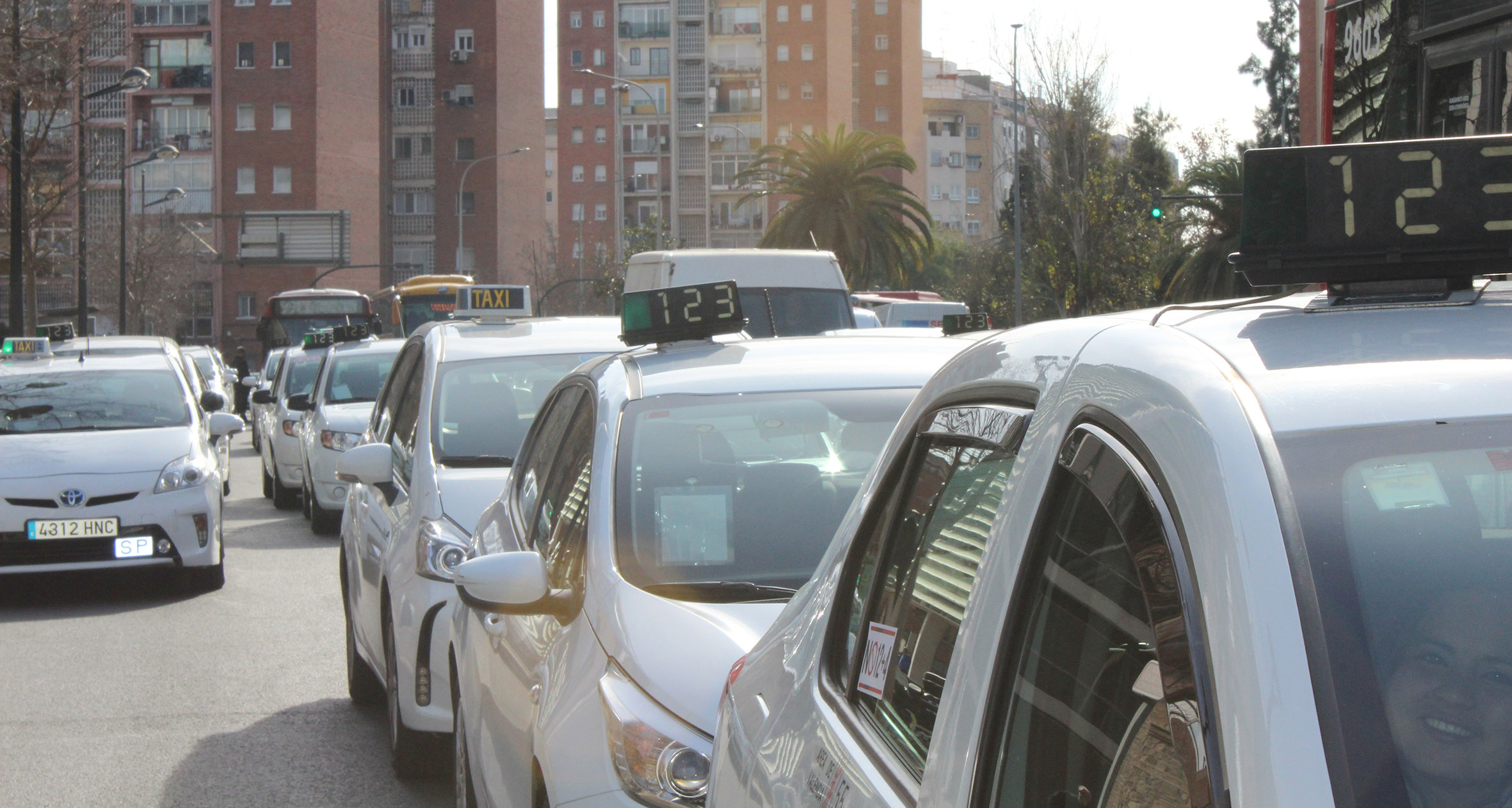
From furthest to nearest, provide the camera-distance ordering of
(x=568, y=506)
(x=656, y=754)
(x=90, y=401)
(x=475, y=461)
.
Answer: (x=90, y=401)
(x=475, y=461)
(x=568, y=506)
(x=656, y=754)

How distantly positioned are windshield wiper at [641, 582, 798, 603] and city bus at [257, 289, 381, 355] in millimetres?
36655

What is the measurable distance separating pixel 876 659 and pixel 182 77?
83.4 meters

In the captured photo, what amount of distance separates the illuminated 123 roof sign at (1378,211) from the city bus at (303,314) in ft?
128

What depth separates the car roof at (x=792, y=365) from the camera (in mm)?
4859

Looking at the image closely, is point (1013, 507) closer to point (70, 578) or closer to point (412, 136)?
point (70, 578)

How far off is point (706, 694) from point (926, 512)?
130 centimetres

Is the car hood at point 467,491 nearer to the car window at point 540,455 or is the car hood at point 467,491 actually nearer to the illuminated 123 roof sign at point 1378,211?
the car window at point 540,455

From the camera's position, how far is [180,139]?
260 feet

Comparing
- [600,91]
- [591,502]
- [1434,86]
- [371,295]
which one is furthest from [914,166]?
[600,91]

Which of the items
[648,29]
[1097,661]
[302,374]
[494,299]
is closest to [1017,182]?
[302,374]

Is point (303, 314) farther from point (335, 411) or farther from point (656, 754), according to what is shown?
point (656, 754)

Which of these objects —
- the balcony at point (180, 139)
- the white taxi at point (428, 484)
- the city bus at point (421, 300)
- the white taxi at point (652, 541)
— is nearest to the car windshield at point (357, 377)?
the white taxi at point (428, 484)

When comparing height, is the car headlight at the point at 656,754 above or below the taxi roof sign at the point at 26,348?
below

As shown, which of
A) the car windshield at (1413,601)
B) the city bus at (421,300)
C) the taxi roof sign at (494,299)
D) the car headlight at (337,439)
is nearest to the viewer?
the car windshield at (1413,601)
